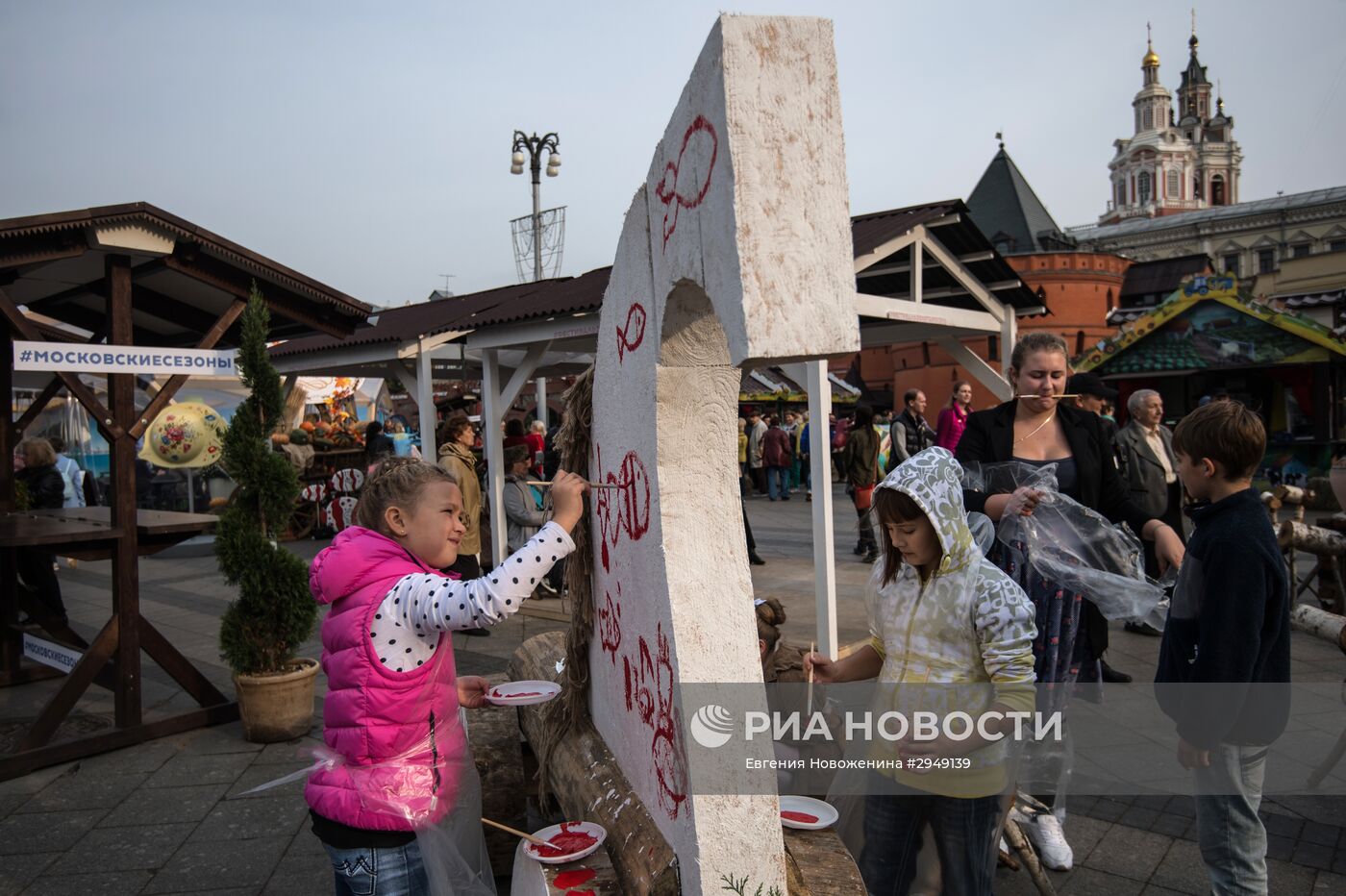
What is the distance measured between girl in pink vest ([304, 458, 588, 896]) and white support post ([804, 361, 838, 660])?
10.6 ft

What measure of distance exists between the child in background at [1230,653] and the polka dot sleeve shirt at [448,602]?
1781 millimetres

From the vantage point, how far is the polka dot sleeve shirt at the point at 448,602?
205cm

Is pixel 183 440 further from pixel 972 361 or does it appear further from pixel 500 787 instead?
pixel 500 787

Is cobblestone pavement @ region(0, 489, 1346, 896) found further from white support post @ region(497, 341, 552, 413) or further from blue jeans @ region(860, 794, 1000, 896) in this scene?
white support post @ region(497, 341, 552, 413)

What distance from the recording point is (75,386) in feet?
15.6

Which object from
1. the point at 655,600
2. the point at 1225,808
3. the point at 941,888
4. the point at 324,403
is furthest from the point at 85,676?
the point at 324,403

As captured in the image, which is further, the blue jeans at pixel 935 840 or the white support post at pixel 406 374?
the white support post at pixel 406 374

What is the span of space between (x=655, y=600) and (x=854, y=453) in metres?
8.32

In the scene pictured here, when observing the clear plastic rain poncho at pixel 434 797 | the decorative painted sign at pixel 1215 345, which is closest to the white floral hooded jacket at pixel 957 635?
the clear plastic rain poncho at pixel 434 797

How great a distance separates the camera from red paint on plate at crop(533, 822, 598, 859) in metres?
2.31

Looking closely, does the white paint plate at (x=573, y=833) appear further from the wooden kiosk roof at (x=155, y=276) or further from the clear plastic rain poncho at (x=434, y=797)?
the wooden kiosk roof at (x=155, y=276)

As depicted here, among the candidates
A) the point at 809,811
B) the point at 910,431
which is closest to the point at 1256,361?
the point at 910,431

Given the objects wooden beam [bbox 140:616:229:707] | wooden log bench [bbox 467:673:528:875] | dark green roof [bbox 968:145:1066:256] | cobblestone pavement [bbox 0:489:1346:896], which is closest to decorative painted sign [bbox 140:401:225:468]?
cobblestone pavement [bbox 0:489:1346:896]

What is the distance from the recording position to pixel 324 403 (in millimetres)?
19141
